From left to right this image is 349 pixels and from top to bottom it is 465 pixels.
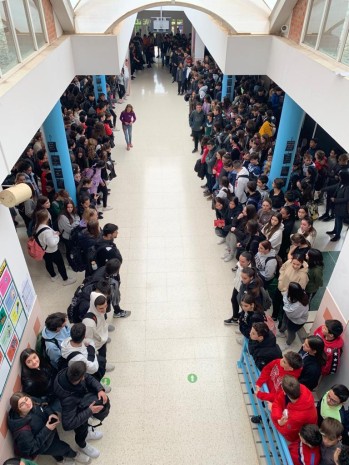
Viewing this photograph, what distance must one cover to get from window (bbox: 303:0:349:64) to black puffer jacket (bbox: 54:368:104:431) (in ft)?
15.3

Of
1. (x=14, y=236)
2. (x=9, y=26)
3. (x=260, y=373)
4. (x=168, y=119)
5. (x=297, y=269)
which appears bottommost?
(x=168, y=119)

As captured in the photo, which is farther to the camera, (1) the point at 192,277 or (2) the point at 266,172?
(2) the point at 266,172

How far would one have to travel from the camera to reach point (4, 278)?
347cm

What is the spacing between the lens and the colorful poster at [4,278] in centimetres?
340

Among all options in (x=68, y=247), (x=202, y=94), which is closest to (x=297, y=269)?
(x=68, y=247)

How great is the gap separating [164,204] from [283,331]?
13.7 ft

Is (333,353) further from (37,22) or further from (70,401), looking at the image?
(37,22)

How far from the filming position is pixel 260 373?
3828 millimetres

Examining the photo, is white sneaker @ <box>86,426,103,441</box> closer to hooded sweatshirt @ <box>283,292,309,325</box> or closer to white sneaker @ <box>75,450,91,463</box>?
white sneaker @ <box>75,450,91,463</box>

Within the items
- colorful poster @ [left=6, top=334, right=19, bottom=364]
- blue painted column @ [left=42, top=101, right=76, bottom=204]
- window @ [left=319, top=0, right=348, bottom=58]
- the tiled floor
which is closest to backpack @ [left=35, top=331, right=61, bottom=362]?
colorful poster @ [left=6, top=334, right=19, bottom=364]

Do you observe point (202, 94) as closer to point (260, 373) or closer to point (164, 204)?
point (164, 204)

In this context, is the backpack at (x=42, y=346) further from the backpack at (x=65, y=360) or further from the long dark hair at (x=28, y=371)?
the long dark hair at (x=28, y=371)

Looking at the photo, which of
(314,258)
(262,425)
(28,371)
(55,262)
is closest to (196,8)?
(314,258)

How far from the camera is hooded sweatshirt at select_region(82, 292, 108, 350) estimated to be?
4031mm
